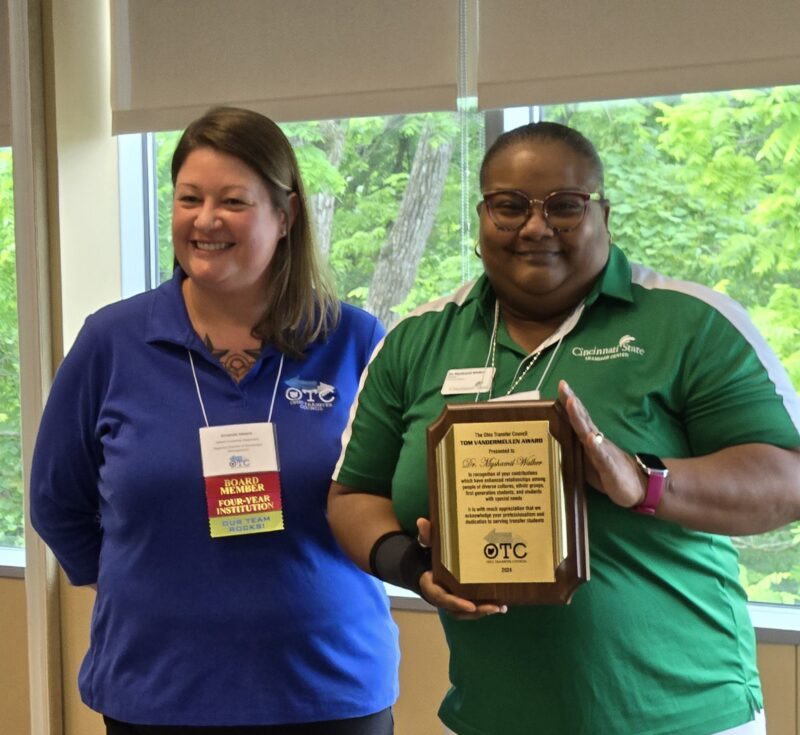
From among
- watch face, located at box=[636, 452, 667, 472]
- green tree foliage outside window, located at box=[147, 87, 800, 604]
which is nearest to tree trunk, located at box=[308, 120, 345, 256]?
green tree foliage outside window, located at box=[147, 87, 800, 604]

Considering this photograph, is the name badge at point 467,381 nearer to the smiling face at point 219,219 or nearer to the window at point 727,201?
the smiling face at point 219,219

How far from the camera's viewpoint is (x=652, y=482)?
4.55ft

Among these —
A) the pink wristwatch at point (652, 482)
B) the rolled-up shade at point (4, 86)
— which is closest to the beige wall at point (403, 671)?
the pink wristwatch at point (652, 482)

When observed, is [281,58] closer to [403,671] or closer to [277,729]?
[403,671]

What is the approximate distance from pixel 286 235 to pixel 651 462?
925mm

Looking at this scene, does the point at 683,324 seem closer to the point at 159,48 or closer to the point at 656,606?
the point at 656,606

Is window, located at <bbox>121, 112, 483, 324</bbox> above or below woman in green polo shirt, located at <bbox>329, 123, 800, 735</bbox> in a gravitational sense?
above

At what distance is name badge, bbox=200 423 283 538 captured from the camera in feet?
6.07

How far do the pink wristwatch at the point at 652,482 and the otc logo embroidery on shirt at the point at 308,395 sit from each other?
2.36ft

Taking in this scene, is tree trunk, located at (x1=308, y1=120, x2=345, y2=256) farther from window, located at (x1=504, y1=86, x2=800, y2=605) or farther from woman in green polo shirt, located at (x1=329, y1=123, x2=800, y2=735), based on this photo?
woman in green polo shirt, located at (x1=329, y1=123, x2=800, y2=735)

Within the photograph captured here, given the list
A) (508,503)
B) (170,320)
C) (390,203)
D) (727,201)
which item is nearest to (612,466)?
(508,503)

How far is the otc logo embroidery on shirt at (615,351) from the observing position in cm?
151

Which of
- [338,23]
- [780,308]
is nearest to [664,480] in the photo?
[780,308]

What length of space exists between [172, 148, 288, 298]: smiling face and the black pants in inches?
32.0
